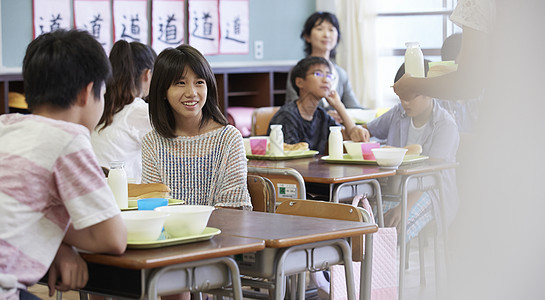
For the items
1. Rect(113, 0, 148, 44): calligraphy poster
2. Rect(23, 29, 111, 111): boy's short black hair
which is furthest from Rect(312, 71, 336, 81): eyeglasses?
Rect(23, 29, 111, 111): boy's short black hair

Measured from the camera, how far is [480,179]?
1.23m

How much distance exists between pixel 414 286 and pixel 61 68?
8.63 ft

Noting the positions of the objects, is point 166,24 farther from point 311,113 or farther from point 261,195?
point 261,195

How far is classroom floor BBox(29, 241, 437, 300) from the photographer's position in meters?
3.70

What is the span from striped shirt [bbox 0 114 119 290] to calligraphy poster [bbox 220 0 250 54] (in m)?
5.45

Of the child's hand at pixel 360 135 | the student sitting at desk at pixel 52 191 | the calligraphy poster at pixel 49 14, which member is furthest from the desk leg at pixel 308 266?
the calligraphy poster at pixel 49 14

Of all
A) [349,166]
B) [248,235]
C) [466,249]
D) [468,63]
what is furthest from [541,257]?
[349,166]

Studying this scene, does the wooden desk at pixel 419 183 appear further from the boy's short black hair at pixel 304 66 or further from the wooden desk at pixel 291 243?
the wooden desk at pixel 291 243

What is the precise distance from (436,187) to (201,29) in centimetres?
371

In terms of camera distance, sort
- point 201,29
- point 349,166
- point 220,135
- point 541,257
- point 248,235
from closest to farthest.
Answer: point 541,257, point 248,235, point 220,135, point 349,166, point 201,29

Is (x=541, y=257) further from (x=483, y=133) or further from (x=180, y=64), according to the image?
(x=180, y=64)

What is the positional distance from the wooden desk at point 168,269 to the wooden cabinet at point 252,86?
5163 millimetres

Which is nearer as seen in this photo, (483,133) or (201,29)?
(483,133)

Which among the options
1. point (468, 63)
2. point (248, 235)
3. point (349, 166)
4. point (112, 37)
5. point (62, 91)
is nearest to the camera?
point (468, 63)
